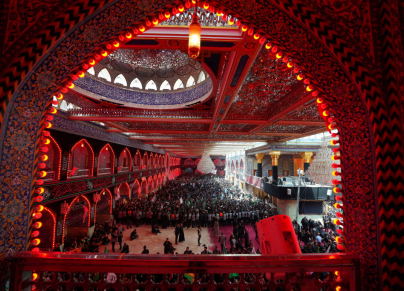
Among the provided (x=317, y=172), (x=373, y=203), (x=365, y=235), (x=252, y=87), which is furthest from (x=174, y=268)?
(x=317, y=172)

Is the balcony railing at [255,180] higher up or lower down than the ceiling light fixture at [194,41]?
lower down

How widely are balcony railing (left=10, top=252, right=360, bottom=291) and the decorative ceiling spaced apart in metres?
2.93

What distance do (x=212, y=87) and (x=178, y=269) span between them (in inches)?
176

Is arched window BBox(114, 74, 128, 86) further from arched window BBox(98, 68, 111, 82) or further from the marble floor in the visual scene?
the marble floor

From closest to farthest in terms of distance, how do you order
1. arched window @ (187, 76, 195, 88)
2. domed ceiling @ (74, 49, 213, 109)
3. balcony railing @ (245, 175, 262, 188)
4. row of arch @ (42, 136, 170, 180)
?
domed ceiling @ (74, 49, 213, 109)
row of arch @ (42, 136, 170, 180)
arched window @ (187, 76, 195, 88)
balcony railing @ (245, 175, 262, 188)

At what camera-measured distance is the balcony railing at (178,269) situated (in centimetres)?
168

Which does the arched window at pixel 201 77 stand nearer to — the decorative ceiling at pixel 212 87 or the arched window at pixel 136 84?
the decorative ceiling at pixel 212 87

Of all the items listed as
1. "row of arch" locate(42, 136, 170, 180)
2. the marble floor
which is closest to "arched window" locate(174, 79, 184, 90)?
"row of arch" locate(42, 136, 170, 180)

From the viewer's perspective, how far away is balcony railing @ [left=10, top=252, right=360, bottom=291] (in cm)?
168

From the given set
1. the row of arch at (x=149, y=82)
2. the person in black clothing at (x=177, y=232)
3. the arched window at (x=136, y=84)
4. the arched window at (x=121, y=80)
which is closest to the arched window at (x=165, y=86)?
the row of arch at (x=149, y=82)

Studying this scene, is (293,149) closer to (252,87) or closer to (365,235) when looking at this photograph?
(252,87)

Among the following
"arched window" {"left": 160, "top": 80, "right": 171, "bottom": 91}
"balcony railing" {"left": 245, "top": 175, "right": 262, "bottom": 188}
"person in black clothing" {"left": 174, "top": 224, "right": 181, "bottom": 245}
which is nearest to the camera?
"arched window" {"left": 160, "top": 80, "right": 171, "bottom": 91}

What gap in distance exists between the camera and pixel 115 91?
6.93 meters

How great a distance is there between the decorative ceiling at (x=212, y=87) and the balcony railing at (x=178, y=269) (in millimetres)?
2926
